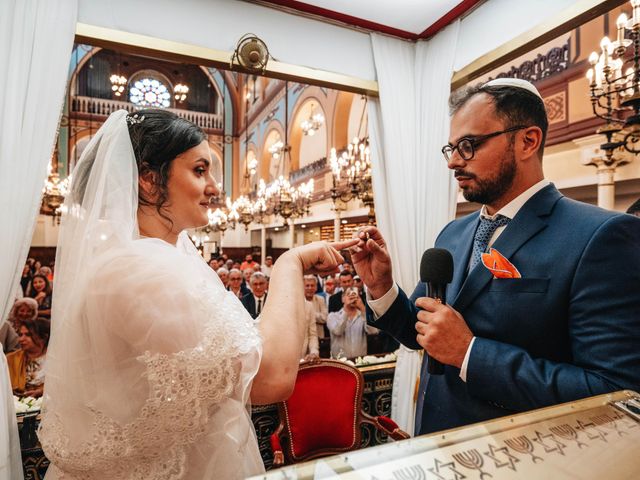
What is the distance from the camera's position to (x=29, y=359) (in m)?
3.64

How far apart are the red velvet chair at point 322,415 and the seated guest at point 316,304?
8.24 ft

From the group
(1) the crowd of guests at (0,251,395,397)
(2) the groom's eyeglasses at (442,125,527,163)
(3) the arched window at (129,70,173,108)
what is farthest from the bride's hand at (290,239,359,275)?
(3) the arched window at (129,70,173,108)

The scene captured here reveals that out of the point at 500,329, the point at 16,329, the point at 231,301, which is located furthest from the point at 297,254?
the point at 16,329

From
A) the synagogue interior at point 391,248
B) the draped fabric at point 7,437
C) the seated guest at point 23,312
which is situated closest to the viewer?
the synagogue interior at point 391,248

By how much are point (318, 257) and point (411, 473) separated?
0.79 meters

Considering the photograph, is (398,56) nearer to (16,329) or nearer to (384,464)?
(384,464)

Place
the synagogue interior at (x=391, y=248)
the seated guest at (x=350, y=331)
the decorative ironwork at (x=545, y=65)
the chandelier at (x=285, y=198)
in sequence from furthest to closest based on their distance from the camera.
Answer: the chandelier at (x=285, y=198) → the decorative ironwork at (x=545, y=65) → the seated guest at (x=350, y=331) → the synagogue interior at (x=391, y=248)

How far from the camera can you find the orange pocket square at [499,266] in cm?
129

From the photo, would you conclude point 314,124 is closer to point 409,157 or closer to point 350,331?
point 350,331

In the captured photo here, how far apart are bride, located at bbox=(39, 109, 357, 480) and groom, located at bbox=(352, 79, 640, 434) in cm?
56

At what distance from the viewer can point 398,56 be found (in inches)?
133

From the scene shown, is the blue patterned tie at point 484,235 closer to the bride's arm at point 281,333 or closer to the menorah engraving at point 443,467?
the bride's arm at point 281,333

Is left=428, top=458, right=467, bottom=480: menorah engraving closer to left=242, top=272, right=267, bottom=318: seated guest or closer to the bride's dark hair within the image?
the bride's dark hair

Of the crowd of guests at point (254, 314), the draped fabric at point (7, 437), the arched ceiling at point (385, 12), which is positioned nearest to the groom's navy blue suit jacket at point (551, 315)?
the crowd of guests at point (254, 314)
